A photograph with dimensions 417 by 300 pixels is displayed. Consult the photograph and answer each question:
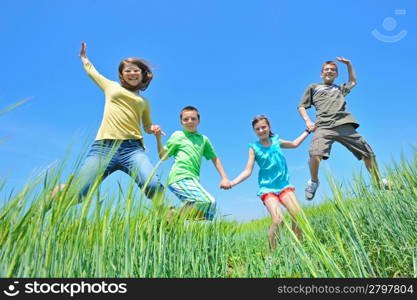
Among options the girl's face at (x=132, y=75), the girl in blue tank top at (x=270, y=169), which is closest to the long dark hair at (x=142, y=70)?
the girl's face at (x=132, y=75)

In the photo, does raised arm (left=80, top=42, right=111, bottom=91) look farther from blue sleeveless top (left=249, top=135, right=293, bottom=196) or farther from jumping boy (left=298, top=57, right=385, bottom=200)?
jumping boy (left=298, top=57, right=385, bottom=200)

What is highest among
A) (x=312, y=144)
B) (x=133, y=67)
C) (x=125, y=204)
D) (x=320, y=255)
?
(x=133, y=67)

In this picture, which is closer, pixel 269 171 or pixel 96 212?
pixel 96 212

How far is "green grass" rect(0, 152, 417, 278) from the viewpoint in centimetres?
118

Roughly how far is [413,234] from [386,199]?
427 millimetres

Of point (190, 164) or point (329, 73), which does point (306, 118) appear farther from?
point (190, 164)

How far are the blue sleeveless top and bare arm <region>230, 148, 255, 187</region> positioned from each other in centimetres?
5

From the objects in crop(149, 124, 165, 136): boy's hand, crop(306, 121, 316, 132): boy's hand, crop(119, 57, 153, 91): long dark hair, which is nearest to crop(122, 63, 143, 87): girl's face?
crop(119, 57, 153, 91): long dark hair

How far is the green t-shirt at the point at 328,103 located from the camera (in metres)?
4.62

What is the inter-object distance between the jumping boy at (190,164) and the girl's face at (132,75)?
582 millimetres

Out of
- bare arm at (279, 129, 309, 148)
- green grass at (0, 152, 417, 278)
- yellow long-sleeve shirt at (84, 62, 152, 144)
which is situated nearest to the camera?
green grass at (0, 152, 417, 278)

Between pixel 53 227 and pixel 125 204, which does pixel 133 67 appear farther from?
pixel 53 227

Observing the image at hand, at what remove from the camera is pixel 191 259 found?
1834mm

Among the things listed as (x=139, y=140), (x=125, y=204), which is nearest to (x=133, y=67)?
(x=139, y=140)
